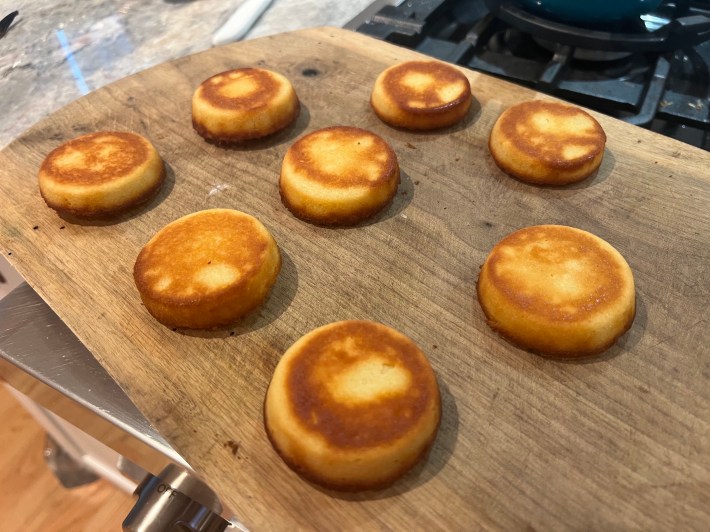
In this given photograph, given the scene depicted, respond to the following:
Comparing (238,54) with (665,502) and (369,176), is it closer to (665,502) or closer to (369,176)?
(369,176)

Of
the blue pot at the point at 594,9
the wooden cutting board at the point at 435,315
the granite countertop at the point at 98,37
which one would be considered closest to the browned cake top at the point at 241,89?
the wooden cutting board at the point at 435,315

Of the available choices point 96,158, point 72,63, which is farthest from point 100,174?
point 72,63

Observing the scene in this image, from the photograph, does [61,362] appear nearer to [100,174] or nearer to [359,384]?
[100,174]

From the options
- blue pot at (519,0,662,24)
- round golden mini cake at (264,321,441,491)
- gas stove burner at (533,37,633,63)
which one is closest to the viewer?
round golden mini cake at (264,321,441,491)

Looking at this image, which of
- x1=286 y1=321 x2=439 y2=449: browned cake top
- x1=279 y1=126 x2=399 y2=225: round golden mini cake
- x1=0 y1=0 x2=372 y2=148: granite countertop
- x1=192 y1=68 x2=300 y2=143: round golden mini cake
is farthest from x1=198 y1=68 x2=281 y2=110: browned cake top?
x1=286 y1=321 x2=439 y2=449: browned cake top

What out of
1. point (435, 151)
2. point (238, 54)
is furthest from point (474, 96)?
point (238, 54)

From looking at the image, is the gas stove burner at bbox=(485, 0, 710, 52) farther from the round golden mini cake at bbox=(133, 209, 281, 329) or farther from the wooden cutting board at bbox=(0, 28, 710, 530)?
the round golden mini cake at bbox=(133, 209, 281, 329)
